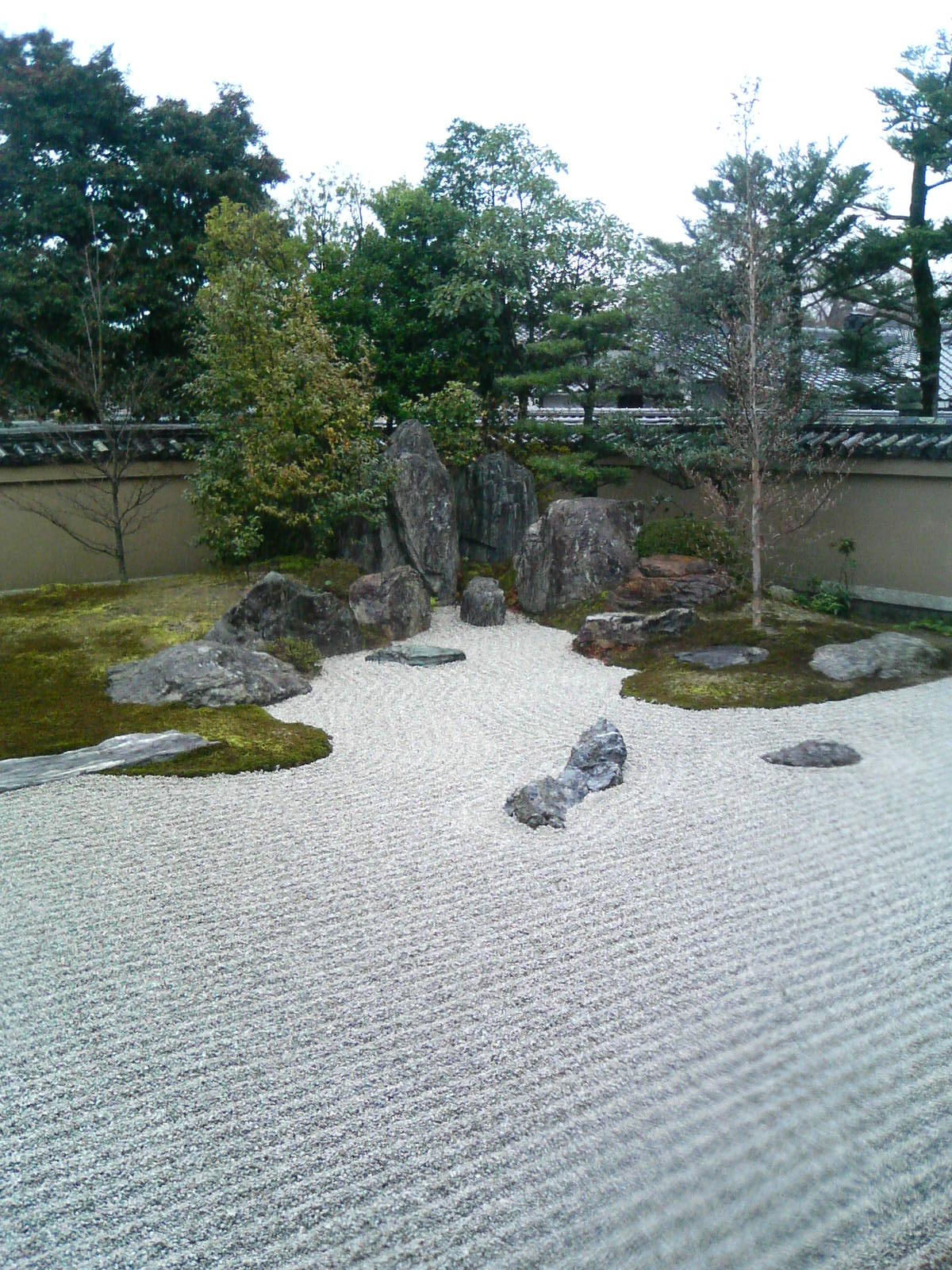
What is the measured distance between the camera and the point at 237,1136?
3451mm

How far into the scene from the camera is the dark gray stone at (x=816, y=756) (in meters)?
7.09

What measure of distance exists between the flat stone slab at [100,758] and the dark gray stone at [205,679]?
104cm

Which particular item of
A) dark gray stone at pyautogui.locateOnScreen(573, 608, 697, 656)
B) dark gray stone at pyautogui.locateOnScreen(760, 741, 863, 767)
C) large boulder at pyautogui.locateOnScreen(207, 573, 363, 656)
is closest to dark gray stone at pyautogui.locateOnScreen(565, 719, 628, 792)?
dark gray stone at pyautogui.locateOnScreen(760, 741, 863, 767)

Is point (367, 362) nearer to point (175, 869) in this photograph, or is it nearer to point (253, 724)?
point (253, 724)

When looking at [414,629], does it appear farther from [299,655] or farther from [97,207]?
[97,207]

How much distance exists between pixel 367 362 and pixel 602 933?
10.1 metres

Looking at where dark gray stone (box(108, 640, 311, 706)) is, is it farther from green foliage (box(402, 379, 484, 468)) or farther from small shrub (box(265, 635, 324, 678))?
green foliage (box(402, 379, 484, 468))

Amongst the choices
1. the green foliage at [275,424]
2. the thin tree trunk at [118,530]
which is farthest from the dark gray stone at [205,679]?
the thin tree trunk at [118,530]

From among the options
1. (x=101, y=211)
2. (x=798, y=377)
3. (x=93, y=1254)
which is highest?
(x=101, y=211)

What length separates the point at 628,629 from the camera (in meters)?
10.6

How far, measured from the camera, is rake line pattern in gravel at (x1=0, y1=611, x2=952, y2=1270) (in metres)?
3.10

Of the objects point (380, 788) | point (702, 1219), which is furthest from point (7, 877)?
point (702, 1219)

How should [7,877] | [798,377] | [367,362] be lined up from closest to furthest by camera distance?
[7,877], [798,377], [367,362]

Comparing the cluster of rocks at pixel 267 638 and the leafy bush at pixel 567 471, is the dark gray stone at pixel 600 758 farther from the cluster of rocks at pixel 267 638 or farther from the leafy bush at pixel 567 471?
the leafy bush at pixel 567 471
